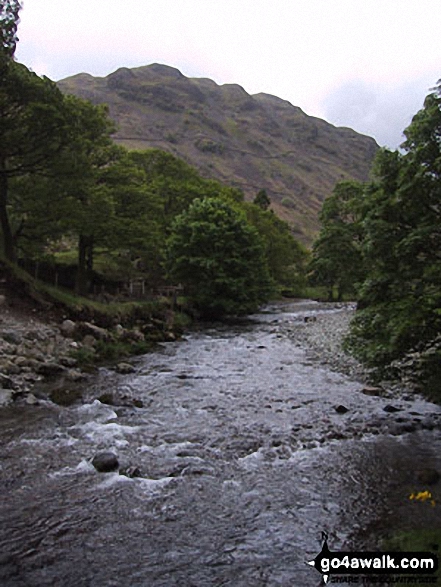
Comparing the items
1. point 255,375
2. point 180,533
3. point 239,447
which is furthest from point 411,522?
point 255,375

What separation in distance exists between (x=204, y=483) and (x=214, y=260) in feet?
94.1

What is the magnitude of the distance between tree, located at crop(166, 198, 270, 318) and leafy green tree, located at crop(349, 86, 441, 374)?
2545 centimetres

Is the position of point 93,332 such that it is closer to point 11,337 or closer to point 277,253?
point 11,337

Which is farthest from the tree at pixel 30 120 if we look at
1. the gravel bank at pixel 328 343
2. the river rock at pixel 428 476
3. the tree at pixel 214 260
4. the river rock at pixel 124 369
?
the river rock at pixel 428 476

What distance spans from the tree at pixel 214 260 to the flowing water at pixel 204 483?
22006mm

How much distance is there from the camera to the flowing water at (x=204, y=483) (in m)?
5.40

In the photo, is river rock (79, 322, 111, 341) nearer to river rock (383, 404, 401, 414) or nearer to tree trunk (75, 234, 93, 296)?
tree trunk (75, 234, 93, 296)

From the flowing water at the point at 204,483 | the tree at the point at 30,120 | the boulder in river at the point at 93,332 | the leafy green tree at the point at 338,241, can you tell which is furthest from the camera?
the leafy green tree at the point at 338,241

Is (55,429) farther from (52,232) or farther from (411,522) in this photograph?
(52,232)

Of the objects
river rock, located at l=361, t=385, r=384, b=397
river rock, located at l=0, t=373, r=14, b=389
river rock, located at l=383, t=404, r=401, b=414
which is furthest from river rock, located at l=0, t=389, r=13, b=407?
river rock, located at l=361, t=385, r=384, b=397

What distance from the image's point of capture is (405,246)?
Result: 28.9ft

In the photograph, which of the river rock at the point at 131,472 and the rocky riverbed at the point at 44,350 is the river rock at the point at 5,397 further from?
the river rock at the point at 131,472

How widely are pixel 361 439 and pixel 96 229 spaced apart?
73.4ft

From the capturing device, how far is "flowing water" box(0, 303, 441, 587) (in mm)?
5398
